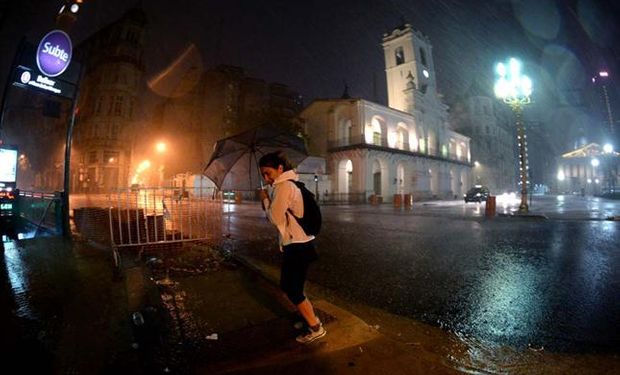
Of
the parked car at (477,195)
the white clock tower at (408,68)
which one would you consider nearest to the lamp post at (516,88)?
the parked car at (477,195)

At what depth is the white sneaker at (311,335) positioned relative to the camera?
2.57m

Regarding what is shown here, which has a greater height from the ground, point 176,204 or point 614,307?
point 176,204

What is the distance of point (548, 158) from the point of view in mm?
70500

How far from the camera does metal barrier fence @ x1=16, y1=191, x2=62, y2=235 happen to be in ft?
Result: 25.0

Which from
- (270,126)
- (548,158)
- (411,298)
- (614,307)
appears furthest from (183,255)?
(548,158)

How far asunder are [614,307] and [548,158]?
284 feet

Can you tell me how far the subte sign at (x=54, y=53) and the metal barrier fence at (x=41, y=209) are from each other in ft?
10.2

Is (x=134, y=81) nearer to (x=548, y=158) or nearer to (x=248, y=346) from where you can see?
(x=248, y=346)

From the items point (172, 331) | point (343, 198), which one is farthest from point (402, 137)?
point (172, 331)

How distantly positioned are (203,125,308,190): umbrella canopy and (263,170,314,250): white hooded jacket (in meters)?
3.70

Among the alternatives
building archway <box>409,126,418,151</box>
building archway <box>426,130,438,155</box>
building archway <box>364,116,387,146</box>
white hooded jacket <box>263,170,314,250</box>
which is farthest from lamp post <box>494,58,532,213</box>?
building archway <box>426,130,438,155</box>

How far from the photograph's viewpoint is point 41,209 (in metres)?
9.09

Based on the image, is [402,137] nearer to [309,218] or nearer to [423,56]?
[423,56]

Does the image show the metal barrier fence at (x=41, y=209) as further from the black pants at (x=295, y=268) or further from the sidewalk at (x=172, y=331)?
the black pants at (x=295, y=268)
